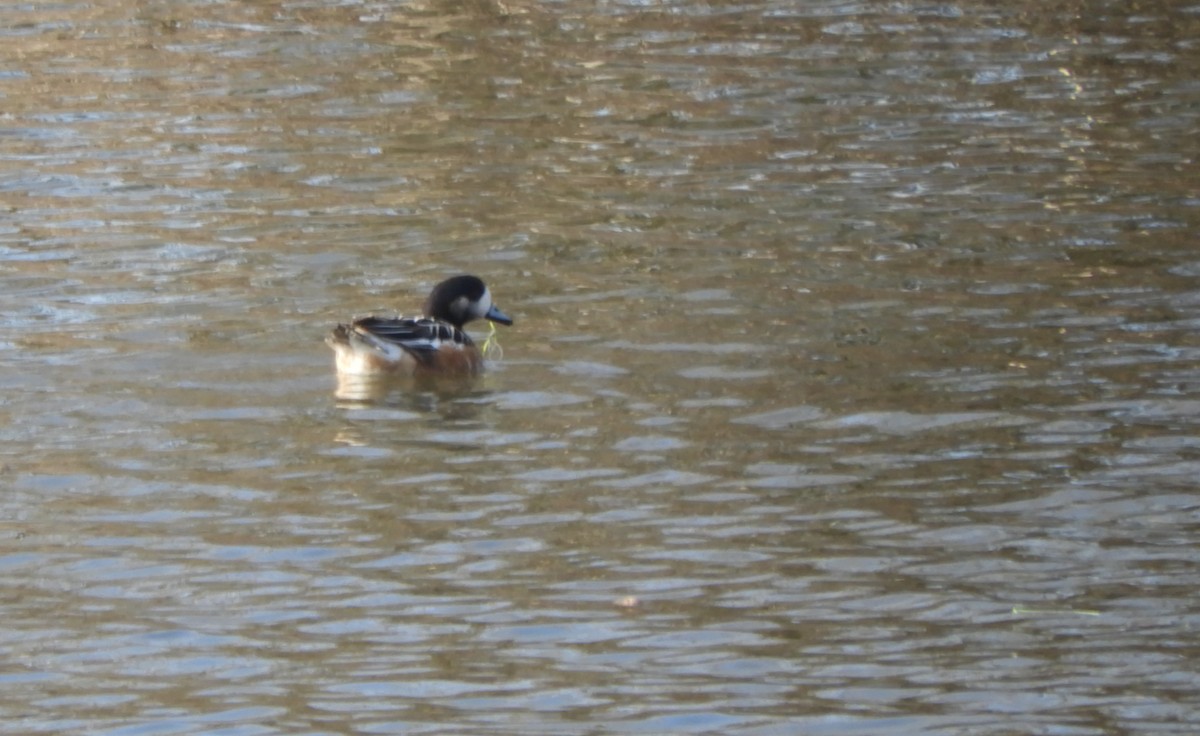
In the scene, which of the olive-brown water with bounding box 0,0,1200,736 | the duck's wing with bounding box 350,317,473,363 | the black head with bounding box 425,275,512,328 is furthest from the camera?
the black head with bounding box 425,275,512,328

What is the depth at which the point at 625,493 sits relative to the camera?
9.83 meters

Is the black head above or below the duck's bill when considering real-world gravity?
above

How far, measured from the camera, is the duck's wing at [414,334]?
Answer: 38.5ft

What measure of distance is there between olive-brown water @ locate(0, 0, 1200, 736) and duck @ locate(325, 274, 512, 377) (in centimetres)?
24

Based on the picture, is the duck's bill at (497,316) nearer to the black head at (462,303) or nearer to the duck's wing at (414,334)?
the black head at (462,303)

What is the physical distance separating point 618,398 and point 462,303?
5.12ft

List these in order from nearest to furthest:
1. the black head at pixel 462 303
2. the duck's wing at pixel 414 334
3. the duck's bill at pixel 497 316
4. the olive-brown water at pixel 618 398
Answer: the olive-brown water at pixel 618 398 → the duck's wing at pixel 414 334 → the black head at pixel 462 303 → the duck's bill at pixel 497 316

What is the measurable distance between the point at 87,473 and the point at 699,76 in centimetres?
1054

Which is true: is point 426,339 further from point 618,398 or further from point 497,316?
point 618,398

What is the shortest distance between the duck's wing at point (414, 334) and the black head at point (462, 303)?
14 centimetres

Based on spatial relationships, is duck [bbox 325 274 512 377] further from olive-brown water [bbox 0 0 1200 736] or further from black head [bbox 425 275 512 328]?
olive-brown water [bbox 0 0 1200 736]

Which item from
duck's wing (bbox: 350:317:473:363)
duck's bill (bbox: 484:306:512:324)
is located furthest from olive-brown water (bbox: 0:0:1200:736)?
duck's wing (bbox: 350:317:473:363)

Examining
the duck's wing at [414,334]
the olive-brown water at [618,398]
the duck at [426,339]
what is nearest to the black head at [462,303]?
the duck at [426,339]

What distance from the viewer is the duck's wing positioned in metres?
11.7
